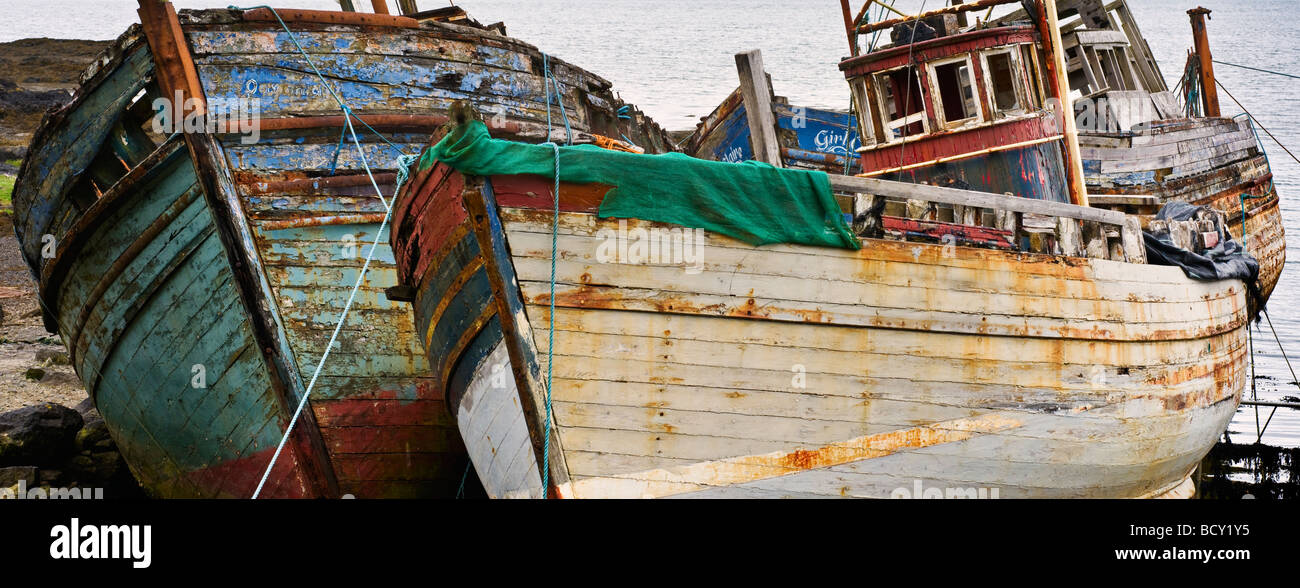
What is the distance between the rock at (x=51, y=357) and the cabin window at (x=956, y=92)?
35.5 feet

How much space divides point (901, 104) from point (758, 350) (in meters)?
3.56

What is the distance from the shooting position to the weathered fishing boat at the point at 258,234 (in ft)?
27.1

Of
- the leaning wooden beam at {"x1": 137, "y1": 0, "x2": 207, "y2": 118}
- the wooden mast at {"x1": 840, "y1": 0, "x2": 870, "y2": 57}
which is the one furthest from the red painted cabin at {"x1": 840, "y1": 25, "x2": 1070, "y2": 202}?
the leaning wooden beam at {"x1": 137, "y1": 0, "x2": 207, "y2": 118}

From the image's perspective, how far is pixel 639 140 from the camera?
12.1 meters

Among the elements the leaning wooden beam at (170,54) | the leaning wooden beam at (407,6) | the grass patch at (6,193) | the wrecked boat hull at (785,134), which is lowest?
the leaning wooden beam at (170,54)

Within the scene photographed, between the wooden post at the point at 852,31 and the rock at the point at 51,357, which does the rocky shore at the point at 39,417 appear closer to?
the rock at the point at 51,357

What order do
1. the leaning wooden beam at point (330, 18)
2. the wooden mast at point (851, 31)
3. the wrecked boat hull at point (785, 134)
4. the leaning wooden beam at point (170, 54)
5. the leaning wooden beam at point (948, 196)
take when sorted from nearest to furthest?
the leaning wooden beam at point (948, 196)
the leaning wooden beam at point (170, 54)
the leaning wooden beam at point (330, 18)
the wooden mast at point (851, 31)
the wrecked boat hull at point (785, 134)

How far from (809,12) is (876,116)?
431 feet

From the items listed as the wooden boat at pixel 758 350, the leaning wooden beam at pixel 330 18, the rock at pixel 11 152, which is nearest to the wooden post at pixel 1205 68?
the wooden boat at pixel 758 350

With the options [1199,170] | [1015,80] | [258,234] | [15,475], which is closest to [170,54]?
[258,234]

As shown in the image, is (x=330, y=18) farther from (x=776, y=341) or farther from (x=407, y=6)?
(x=776, y=341)

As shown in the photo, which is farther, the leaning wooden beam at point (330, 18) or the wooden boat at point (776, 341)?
the leaning wooden beam at point (330, 18)
